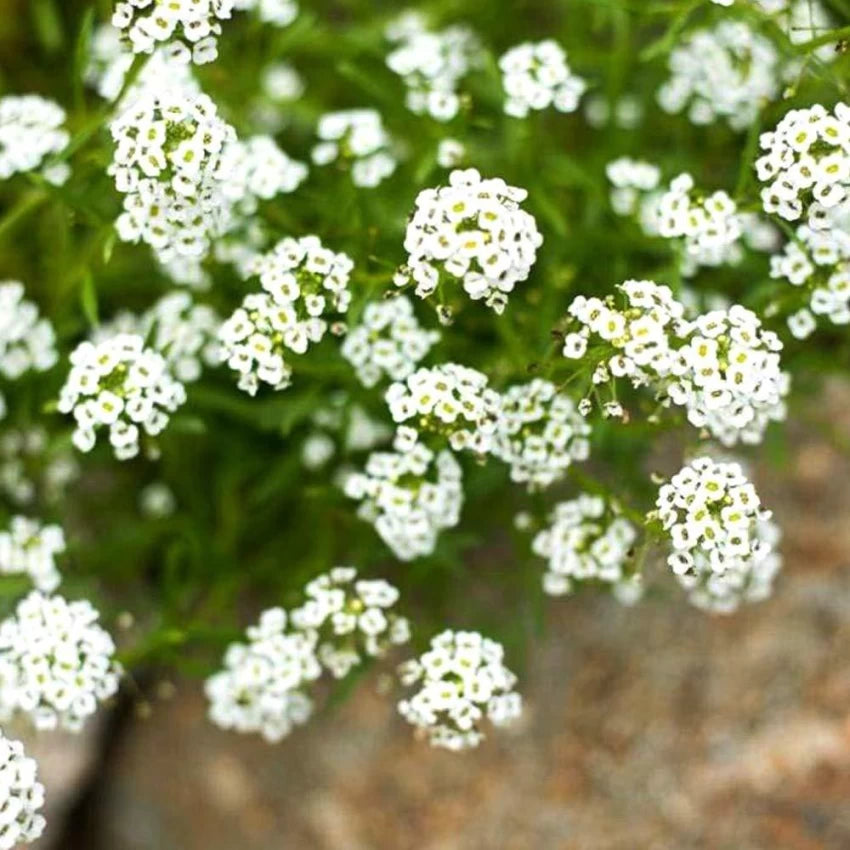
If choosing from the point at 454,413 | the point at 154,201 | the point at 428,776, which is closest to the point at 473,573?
the point at 428,776

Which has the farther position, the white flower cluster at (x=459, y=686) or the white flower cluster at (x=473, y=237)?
the white flower cluster at (x=459, y=686)

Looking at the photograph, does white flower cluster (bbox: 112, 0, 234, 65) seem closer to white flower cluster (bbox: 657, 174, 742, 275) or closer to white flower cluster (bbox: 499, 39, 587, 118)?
white flower cluster (bbox: 499, 39, 587, 118)

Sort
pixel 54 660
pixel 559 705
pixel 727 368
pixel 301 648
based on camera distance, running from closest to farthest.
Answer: pixel 727 368, pixel 54 660, pixel 301 648, pixel 559 705

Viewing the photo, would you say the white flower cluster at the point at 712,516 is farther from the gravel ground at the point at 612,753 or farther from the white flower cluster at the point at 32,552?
the white flower cluster at the point at 32,552

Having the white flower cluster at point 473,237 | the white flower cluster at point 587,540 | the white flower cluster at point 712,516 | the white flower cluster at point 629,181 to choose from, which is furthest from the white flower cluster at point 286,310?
the white flower cluster at point 629,181

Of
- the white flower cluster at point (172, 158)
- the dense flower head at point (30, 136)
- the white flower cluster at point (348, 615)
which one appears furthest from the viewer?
the dense flower head at point (30, 136)

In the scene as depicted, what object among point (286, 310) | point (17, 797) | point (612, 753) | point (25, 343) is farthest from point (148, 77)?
point (612, 753)

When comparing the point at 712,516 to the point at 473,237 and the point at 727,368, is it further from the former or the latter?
the point at 473,237
